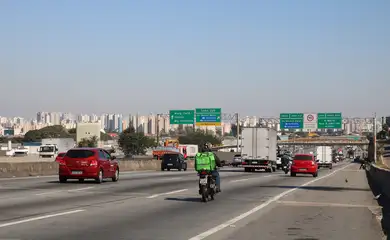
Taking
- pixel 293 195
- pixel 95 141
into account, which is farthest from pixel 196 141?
pixel 293 195

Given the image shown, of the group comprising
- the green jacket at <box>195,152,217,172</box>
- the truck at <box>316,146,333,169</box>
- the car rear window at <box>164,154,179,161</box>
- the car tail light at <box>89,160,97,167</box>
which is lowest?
the truck at <box>316,146,333,169</box>

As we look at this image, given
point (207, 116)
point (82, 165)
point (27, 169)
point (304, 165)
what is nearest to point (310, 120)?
point (207, 116)

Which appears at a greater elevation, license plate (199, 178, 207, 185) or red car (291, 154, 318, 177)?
license plate (199, 178, 207, 185)

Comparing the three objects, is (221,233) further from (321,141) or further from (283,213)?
(321,141)

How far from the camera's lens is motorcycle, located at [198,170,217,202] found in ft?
64.5

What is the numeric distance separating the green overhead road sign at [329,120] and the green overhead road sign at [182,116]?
673 inches

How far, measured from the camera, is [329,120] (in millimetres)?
84375

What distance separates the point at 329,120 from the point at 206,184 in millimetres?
66921

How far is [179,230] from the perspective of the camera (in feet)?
42.2

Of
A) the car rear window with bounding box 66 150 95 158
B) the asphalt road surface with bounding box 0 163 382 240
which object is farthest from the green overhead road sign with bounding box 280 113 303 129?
the asphalt road surface with bounding box 0 163 382 240

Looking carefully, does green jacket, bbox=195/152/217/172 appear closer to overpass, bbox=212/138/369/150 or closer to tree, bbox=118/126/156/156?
tree, bbox=118/126/156/156

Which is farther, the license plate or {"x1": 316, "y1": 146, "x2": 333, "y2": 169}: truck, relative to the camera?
{"x1": 316, "y1": 146, "x2": 333, "y2": 169}: truck

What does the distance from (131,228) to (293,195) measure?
13001mm

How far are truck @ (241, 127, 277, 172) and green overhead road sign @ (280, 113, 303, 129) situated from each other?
2778cm
